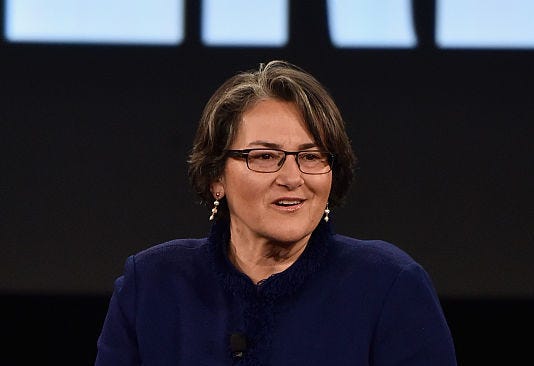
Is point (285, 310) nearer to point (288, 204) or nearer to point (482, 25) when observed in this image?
point (288, 204)

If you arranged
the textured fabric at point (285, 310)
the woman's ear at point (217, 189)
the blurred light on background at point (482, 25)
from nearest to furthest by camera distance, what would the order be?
1. the textured fabric at point (285, 310)
2. the woman's ear at point (217, 189)
3. the blurred light on background at point (482, 25)

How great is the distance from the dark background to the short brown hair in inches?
46.6

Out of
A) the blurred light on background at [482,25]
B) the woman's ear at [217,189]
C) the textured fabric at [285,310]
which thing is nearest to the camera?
the textured fabric at [285,310]

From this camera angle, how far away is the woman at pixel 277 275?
1537 mm

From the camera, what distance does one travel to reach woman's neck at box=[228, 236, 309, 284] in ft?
5.32

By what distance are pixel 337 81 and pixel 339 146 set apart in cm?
127

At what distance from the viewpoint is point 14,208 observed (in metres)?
2.92

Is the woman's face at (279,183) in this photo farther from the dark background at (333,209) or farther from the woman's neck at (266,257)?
the dark background at (333,209)

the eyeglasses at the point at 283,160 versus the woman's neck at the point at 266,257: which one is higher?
the eyeglasses at the point at 283,160

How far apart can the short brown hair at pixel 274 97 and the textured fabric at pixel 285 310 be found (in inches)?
3.8

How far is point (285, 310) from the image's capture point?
5.20 feet

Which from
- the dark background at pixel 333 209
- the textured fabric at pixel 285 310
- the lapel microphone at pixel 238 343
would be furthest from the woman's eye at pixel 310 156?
the dark background at pixel 333 209

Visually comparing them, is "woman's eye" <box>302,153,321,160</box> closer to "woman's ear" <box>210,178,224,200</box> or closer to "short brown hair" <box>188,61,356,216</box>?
"short brown hair" <box>188,61,356,216</box>

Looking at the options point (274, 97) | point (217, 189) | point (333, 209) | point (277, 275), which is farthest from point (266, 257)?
point (333, 209)
